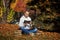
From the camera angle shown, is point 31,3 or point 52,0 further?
point 31,3

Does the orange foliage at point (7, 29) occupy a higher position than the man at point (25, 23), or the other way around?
the man at point (25, 23)

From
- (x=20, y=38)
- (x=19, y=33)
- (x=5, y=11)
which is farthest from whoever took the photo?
(x=5, y=11)

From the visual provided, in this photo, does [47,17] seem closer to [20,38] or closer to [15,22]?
[15,22]

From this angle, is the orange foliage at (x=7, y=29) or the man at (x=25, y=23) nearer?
the man at (x=25, y=23)

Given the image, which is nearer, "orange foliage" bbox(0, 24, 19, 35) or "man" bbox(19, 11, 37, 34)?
"man" bbox(19, 11, 37, 34)

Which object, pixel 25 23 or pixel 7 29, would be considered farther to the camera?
pixel 7 29

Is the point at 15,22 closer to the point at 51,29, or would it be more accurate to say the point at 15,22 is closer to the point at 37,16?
the point at 37,16

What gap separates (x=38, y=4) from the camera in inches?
624

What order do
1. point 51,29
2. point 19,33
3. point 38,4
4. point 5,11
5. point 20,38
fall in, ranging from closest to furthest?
1. point 20,38
2. point 19,33
3. point 51,29
4. point 38,4
5. point 5,11

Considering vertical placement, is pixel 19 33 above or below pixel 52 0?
below

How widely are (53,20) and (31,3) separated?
2184 millimetres

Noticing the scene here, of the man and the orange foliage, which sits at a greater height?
the man

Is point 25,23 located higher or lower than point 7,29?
higher

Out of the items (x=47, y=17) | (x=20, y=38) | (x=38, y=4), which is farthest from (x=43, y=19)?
(x=20, y=38)
